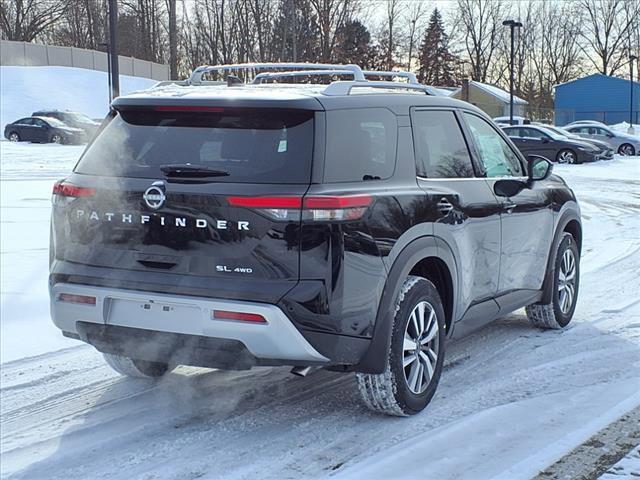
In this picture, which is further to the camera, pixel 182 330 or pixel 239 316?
pixel 182 330

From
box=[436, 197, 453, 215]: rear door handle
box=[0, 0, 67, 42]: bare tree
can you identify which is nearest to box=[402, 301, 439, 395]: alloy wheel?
box=[436, 197, 453, 215]: rear door handle

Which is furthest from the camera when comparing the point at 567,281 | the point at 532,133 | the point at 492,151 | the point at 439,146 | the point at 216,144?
the point at 532,133

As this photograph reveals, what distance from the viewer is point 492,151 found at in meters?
5.71

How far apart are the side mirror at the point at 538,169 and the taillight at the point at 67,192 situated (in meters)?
3.19

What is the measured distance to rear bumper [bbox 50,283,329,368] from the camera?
3941 millimetres

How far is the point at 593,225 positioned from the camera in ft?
42.0

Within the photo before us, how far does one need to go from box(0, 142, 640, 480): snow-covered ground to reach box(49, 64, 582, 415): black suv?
0.38 metres

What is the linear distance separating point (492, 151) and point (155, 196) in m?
2.56

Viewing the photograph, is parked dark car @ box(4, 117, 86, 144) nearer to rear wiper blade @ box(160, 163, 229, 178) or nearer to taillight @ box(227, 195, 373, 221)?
rear wiper blade @ box(160, 163, 229, 178)

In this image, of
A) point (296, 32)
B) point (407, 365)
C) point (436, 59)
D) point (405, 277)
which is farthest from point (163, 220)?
point (436, 59)

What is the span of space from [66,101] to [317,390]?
160 ft

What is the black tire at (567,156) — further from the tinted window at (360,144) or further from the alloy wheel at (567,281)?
the tinted window at (360,144)

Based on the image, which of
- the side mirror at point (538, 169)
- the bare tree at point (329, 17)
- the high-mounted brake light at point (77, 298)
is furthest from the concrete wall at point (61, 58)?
the high-mounted brake light at point (77, 298)

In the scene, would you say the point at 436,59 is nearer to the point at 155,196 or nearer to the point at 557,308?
the point at 557,308
